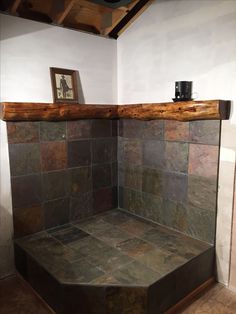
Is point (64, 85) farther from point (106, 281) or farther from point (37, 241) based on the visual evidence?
point (106, 281)

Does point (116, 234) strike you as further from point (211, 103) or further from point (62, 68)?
point (62, 68)

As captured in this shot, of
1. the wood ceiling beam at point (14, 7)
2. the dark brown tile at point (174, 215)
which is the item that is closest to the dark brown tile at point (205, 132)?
the dark brown tile at point (174, 215)

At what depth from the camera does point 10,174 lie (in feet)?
6.89

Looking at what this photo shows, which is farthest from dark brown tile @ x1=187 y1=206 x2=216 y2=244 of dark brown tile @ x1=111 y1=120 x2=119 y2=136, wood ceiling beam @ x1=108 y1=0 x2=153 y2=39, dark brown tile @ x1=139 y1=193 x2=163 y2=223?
wood ceiling beam @ x1=108 y1=0 x2=153 y2=39

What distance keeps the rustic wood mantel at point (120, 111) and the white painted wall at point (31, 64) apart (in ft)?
0.31

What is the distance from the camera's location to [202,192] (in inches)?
81.7

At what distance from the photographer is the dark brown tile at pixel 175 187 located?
2.19m

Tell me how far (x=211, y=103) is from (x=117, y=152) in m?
1.18

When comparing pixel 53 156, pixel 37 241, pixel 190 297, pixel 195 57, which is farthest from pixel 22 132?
pixel 190 297

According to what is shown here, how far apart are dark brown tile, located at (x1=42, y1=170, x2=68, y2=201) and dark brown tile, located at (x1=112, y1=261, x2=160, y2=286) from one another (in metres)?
0.94

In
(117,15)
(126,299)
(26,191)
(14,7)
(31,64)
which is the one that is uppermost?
(117,15)

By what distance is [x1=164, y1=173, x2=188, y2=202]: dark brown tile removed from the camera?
2.19 meters

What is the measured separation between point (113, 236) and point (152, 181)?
617 millimetres

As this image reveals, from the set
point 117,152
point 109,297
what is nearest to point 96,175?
point 117,152
